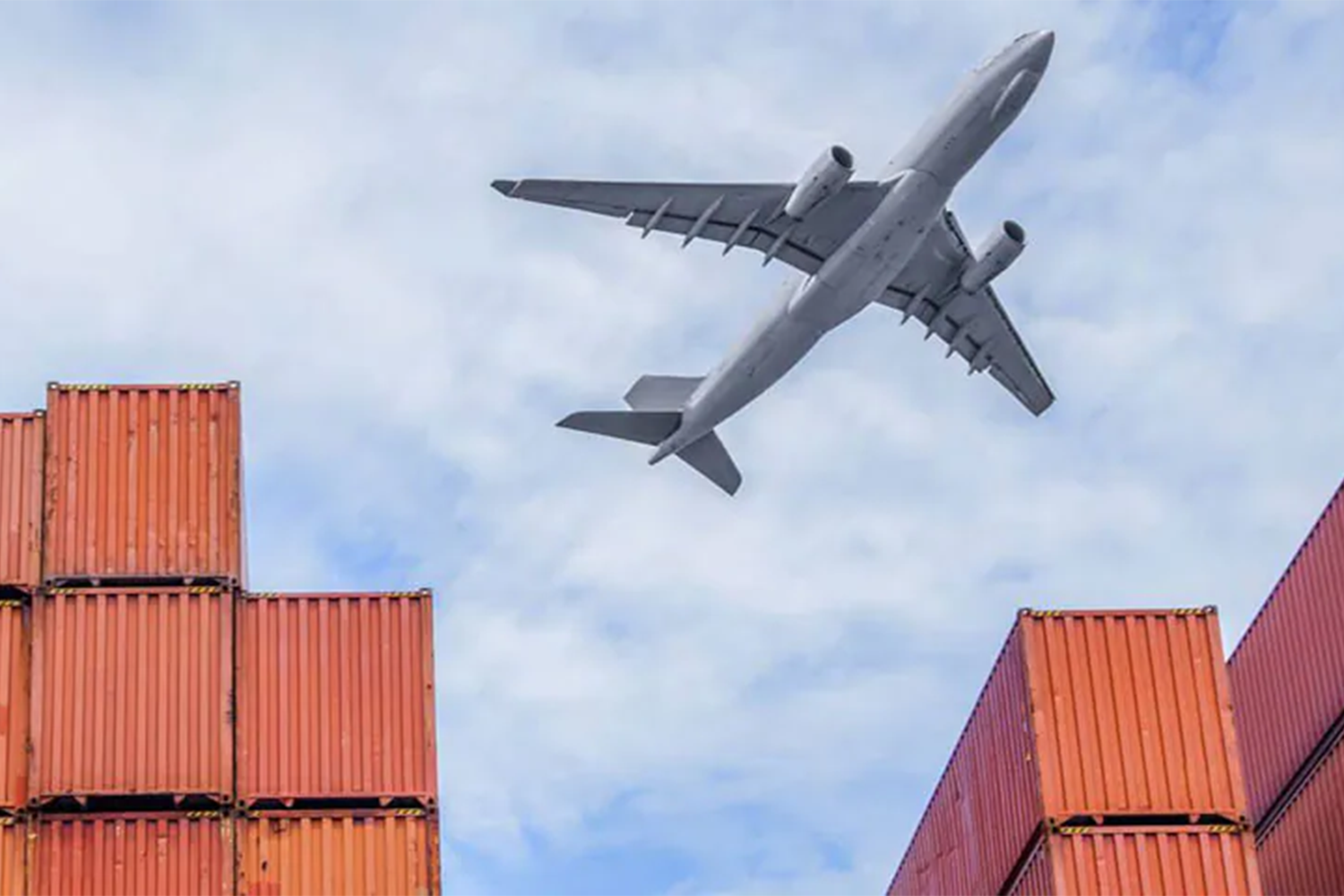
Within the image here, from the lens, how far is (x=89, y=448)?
29.8 meters

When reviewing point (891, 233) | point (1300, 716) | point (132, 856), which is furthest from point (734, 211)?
point (132, 856)

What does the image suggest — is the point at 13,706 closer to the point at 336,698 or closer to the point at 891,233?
the point at 336,698

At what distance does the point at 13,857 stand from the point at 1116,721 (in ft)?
44.5

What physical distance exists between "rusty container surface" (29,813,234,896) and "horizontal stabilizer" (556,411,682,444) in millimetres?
25731

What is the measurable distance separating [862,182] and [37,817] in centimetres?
2484

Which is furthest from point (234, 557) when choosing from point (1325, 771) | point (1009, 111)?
point (1009, 111)

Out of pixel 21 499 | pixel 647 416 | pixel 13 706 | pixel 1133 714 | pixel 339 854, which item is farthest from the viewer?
pixel 647 416

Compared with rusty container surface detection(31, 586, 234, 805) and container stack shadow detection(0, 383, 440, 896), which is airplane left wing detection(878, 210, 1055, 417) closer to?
container stack shadow detection(0, 383, 440, 896)

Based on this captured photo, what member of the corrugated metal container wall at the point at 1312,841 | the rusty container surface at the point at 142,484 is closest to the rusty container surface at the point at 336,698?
the rusty container surface at the point at 142,484

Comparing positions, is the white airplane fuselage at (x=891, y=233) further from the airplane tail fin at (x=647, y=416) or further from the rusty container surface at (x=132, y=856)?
the rusty container surface at (x=132, y=856)

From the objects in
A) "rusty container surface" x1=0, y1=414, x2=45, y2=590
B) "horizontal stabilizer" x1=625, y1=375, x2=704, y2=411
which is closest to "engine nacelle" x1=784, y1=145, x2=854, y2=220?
"horizontal stabilizer" x1=625, y1=375, x2=704, y2=411

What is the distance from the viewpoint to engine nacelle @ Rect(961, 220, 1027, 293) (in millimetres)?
48406

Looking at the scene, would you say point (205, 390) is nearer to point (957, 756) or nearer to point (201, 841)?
A: point (201, 841)

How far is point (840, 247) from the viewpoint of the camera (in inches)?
1806
